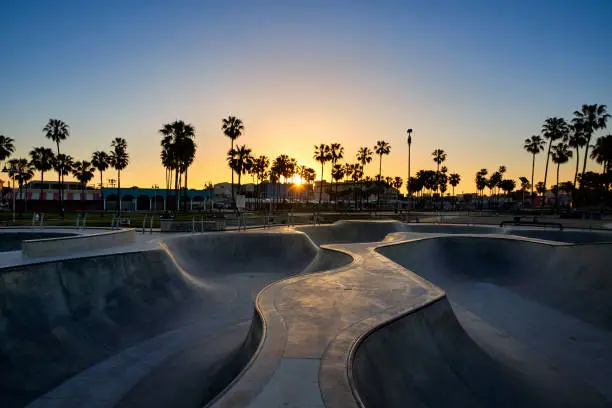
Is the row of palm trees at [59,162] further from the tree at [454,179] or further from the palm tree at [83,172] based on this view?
the tree at [454,179]

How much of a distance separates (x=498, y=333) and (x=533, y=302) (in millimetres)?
4321

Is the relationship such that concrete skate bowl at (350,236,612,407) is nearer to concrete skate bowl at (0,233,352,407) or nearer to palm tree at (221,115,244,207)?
concrete skate bowl at (0,233,352,407)

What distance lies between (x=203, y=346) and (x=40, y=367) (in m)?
4.29

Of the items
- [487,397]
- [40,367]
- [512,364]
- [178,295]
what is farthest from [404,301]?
[178,295]

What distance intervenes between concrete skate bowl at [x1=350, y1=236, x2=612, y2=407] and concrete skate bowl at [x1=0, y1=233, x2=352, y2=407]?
291 centimetres

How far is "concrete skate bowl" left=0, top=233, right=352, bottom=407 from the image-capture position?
29.5 feet

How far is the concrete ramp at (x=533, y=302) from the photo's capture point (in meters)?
10.2

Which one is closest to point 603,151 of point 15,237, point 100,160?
point 15,237

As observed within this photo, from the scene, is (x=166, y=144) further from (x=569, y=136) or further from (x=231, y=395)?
(x=569, y=136)

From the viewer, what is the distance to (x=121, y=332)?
12023mm

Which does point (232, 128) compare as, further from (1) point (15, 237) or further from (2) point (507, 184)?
(2) point (507, 184)

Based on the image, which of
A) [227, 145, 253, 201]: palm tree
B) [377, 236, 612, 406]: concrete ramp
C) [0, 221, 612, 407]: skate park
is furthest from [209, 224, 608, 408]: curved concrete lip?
[227, 145, 253, 201]: palm tree

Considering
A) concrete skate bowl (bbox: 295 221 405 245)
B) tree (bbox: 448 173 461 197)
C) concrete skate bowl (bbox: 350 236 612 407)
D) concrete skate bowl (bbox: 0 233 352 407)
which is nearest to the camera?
concrete skate bowl (bbox: 350 236 612 407)

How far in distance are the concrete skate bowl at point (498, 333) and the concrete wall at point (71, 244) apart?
12.5m
